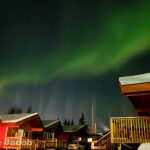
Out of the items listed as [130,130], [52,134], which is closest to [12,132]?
[52,134]

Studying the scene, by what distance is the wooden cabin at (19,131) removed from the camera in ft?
78.3

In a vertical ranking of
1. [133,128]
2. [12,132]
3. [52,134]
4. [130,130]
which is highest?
[133,128]

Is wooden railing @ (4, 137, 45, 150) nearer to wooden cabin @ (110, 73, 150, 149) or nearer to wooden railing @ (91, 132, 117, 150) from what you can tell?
wooden railing @ (91, 132, 117, 150)

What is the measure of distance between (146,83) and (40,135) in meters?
28.1

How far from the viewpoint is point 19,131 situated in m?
28.4

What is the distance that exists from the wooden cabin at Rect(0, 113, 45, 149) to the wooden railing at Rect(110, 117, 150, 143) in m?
13.4

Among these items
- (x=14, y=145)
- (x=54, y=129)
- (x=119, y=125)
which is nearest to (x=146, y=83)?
(x=119, y=125)

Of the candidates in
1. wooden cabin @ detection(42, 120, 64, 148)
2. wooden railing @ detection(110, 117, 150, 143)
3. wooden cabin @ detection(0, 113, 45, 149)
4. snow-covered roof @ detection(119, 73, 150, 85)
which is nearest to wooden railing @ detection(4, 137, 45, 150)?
wooden cabin @ detection(0, 113, 45, 149)

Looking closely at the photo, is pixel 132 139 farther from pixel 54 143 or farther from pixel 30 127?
pixel 54 143

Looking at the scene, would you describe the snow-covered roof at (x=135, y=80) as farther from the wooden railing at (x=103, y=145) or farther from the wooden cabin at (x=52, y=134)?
the wooden cabin at (x=52, y=134)

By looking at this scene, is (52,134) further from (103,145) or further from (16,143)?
(103,145)

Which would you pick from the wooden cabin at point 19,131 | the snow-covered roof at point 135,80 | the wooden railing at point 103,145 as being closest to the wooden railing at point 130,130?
the wooden railing at point 103,145

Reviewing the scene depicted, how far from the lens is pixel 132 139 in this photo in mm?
13273

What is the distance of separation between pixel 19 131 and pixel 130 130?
738 inches
